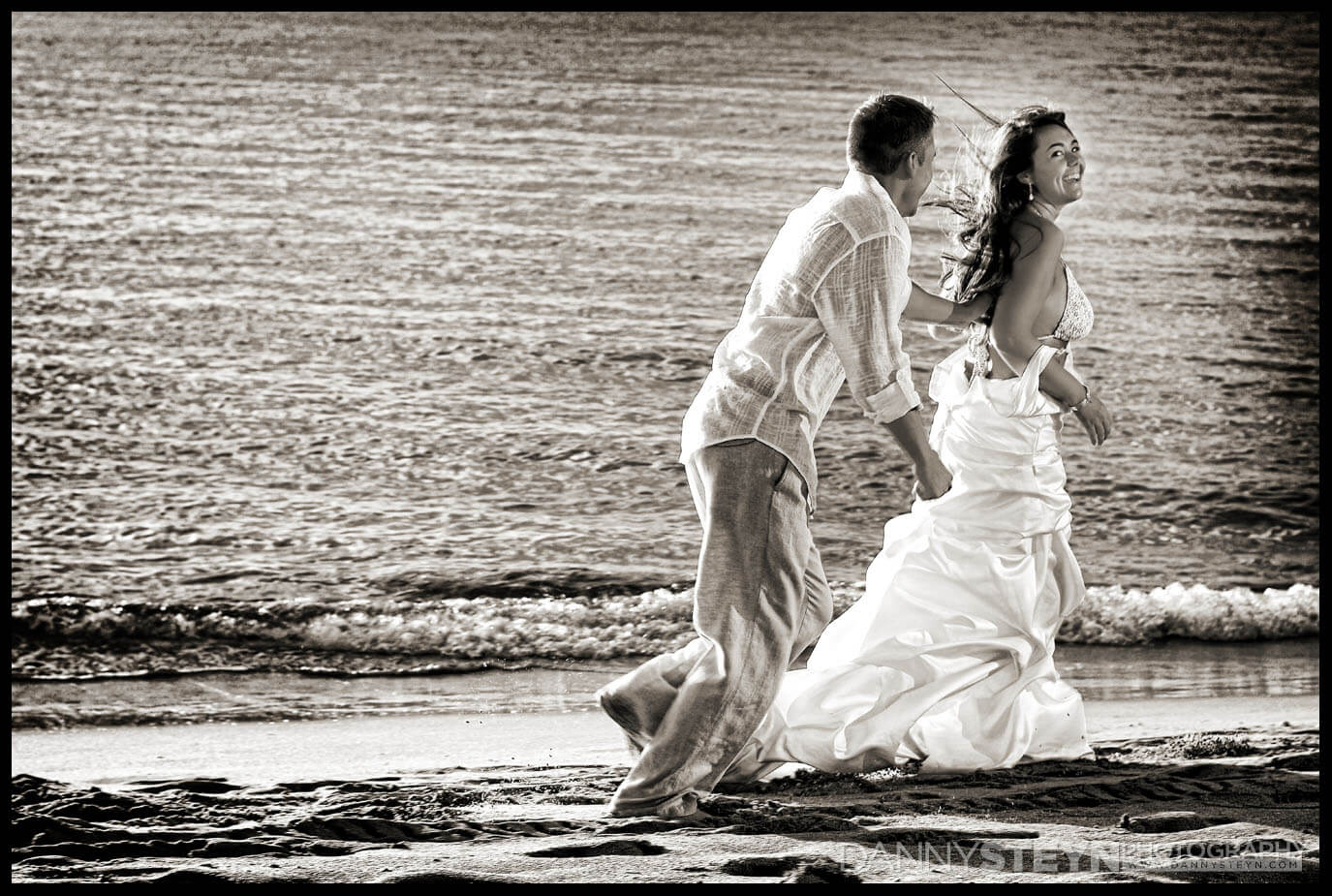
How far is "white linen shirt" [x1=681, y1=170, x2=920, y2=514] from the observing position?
2.66m

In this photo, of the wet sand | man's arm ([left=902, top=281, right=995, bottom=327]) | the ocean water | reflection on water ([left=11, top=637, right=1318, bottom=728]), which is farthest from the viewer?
the ocean water

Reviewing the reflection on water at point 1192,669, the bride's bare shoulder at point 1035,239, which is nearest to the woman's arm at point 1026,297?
the bride's bare shoulder at point 1035,239

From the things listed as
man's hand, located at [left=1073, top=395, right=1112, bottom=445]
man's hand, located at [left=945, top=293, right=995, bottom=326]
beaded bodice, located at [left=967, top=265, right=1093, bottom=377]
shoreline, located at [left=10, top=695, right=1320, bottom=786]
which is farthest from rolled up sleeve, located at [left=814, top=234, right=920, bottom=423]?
shoreline, located at [left=10, top=695, right=1320, bottom=786]

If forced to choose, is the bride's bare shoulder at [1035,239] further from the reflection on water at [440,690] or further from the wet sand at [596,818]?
the reflection on water at [440,690]

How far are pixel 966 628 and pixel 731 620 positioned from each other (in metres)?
0.65

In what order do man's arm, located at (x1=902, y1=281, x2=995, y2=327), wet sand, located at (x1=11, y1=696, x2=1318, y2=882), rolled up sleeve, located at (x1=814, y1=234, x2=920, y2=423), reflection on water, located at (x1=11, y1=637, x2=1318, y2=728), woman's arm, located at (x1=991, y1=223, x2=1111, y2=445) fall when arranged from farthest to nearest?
reflection on water, located at (x1=11, y1=637, x2=1318, y2=728) → woman's arm, located at (x1=991, y1=223, x2=1111, y2=445) → man's arm, located at (x1=902, y1=281, x2=995, y2=327) → rolled up sleeve, located at (x1=814, y1=234, x2=920, y2=423) → wet sand, located at (x1=11, y1=696, x2=1318, y2=882)

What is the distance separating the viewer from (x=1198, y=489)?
718cm

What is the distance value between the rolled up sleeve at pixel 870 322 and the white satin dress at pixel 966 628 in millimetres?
576

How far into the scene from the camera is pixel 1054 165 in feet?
10.3

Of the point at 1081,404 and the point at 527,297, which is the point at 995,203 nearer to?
the point at 1081,404

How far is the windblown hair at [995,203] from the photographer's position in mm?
3154

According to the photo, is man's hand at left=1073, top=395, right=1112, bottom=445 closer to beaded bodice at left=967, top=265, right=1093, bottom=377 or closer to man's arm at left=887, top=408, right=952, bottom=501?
beaded bodice at left=967, top=265, right=1093, bottom=377

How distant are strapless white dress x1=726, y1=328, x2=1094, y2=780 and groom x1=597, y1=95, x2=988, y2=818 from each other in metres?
0.29

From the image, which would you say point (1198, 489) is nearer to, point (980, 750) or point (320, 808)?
point (980, 750)
